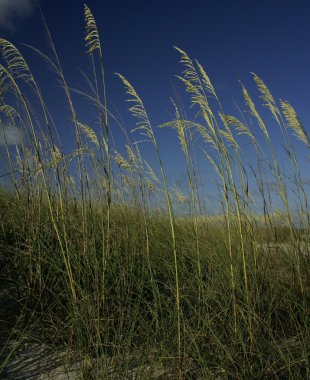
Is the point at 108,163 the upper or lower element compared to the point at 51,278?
upper

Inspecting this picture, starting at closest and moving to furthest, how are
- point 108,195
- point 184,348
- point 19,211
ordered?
point 184,348
point 108,195
point 19,211

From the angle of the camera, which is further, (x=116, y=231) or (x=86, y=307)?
(x=116, y=231)

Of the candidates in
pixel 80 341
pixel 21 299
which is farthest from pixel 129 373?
pixel 21 299

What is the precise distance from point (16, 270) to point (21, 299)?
361 mm

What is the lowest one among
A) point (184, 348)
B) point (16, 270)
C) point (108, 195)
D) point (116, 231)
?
point (184, 348)

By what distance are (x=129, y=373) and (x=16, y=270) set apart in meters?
1.14

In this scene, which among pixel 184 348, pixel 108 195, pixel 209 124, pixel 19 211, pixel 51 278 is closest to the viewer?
pixel 184 348

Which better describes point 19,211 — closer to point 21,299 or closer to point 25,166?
point 25,166

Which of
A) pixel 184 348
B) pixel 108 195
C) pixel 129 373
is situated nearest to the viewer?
pixel 184 348

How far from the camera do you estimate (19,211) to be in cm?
344

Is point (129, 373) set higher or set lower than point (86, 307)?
lower

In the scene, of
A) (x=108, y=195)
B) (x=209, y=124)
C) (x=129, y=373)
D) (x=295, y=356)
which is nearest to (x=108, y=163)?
(x=108, y=195)

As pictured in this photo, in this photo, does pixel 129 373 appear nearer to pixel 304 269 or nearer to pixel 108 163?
pixel 108 163

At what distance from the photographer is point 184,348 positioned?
6.41 ft
